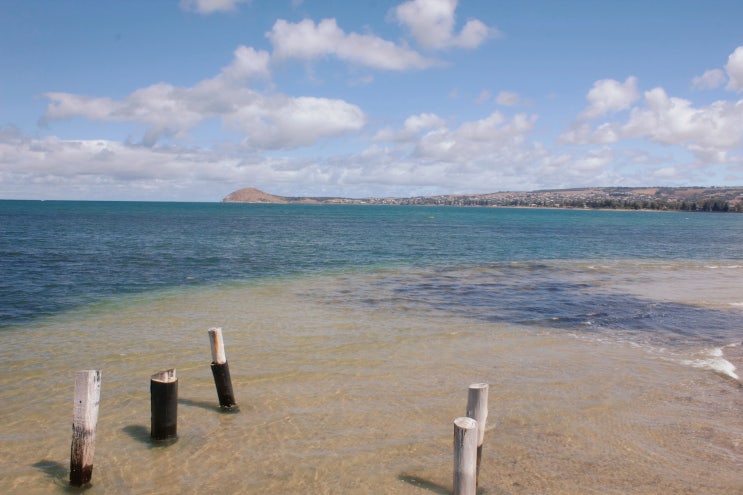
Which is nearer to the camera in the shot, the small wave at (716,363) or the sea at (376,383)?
the sea at (376,383)

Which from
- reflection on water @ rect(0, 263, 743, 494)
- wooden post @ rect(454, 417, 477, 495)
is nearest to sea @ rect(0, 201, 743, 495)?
reflection on water @ rect(0, 263, 743, 494)

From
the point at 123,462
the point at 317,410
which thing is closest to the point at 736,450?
the point at 317,410

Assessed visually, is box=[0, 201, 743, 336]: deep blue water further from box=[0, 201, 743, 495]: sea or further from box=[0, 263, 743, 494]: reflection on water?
box=[0, 263, 743, 494]: reflection on water

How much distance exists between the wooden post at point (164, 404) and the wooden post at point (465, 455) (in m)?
5.25

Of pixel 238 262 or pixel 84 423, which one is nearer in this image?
pixel 84 423

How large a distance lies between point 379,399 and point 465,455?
16.4ft

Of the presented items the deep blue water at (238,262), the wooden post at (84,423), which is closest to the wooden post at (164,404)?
the wooden post at (84,423)

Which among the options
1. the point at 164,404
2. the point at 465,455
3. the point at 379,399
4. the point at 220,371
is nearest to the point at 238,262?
the point at 220,371

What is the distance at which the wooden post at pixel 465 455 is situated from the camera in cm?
667

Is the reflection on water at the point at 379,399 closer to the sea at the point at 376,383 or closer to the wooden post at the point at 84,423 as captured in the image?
the sea at the point at 376,383

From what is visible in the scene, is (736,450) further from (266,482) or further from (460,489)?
(266,482)

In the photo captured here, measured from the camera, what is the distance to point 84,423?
793cm

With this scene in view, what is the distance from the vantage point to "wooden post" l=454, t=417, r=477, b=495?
6672mm

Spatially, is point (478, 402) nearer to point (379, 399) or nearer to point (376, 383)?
point (379, 399)
